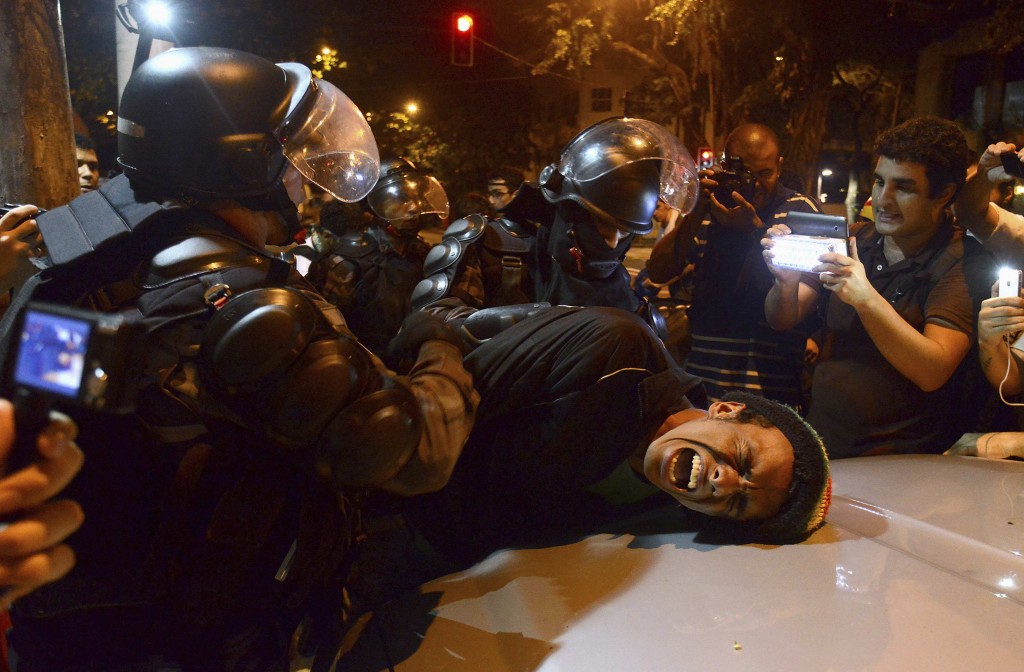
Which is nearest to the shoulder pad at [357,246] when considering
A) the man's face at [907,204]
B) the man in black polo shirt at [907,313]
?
the man in black polo shirt at [907,313]

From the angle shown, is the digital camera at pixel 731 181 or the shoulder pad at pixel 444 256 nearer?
the shoulder pad at pixel 444 256

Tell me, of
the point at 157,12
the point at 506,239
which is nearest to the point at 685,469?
the point at 506,239

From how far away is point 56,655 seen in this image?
1.67m

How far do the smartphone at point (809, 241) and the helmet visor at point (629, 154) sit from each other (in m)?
0.52

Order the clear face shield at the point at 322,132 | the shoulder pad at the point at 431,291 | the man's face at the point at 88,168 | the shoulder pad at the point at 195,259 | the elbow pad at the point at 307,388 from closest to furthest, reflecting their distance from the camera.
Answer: the elbow pad at the point at 307,388
the shoulder pad at the point at 195,259
the clear face shield at the point at 322,132
the shoulder pad at the point at 431,291
the man's face at the point at 88,168

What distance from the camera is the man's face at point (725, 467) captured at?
6.34 feet

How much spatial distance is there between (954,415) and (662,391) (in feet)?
5.01

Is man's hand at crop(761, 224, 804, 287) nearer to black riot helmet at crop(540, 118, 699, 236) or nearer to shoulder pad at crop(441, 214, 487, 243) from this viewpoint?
black riot helmet at crop(540, 118, 699, 236)

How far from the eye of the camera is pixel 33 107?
3367 millimetres

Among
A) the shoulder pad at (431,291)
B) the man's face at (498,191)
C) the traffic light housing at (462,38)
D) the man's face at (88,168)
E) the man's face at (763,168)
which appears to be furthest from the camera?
the traffic light housing at (462,38)

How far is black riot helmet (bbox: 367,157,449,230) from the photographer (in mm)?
5723

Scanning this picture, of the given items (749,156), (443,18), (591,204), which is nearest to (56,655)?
(591,204)

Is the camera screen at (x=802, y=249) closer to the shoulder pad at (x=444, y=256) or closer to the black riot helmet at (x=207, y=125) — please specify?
the shoulder pad at (x=444, y=256)

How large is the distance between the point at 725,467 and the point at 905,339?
1.13m
